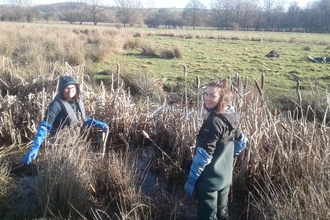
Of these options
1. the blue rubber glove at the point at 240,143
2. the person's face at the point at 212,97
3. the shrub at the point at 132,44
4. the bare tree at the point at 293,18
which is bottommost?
the blue rubber glove at the point at 240,143

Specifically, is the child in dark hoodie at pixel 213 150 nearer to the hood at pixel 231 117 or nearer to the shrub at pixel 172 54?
the hood at pixel 231 117

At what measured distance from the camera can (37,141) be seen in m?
3.83

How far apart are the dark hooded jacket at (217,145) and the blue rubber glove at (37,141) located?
170 cm

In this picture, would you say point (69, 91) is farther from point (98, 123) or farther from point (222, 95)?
point (222, 95)

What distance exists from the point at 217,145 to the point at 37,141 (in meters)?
1.92

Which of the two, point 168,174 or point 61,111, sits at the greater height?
point 61,111

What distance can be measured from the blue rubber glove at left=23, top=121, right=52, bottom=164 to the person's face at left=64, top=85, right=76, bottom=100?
0.42 m

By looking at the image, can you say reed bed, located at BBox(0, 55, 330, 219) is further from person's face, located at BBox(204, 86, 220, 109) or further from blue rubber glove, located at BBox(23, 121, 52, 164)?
person's face, located at BBox(204, 86, 220, 109)

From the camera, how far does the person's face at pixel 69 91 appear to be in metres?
4.21

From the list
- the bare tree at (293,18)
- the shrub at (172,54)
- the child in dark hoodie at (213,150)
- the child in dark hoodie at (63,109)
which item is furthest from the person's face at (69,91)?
the bare tree at (293,18)

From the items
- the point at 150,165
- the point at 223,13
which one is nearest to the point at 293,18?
the point at 223,13

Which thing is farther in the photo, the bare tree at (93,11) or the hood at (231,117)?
the bare tree at (93,11)

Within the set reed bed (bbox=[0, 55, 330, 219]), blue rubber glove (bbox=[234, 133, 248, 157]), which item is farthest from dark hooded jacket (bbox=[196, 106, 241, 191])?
reed bed (bbox=[0, 55, 330, 219])

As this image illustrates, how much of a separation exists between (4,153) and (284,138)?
3.48 metres
